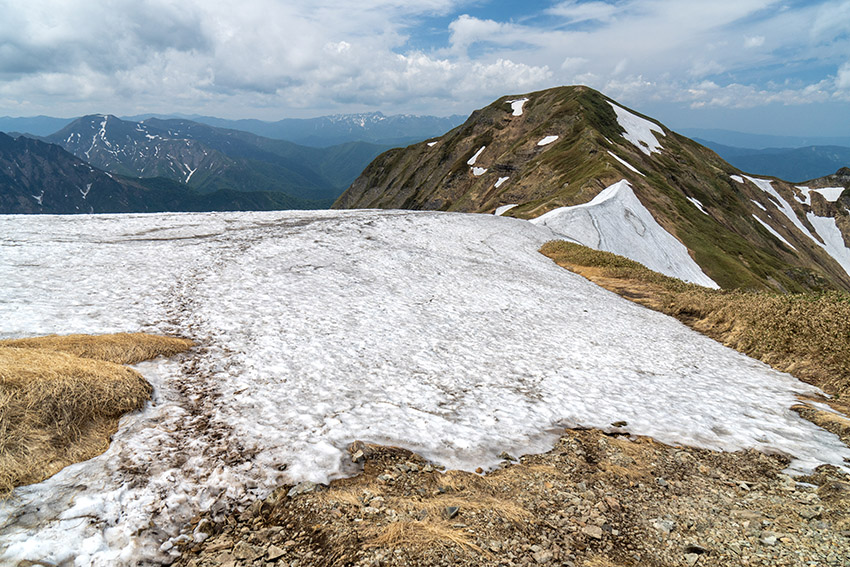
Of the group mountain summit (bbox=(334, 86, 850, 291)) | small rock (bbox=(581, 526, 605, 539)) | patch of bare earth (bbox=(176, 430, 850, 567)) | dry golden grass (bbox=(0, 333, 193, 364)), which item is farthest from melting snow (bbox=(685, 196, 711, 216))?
dry golden grass (bbox=(0, 333, 193, 364))

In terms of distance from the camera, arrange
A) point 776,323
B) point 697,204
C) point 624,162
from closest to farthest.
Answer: point 776,323
point 624,162
point 697,204

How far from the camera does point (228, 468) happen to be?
7.40 metres

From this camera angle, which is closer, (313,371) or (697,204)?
(313,371)

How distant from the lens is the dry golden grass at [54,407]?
256 inches

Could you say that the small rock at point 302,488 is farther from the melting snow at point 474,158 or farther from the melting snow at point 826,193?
the melting snow at point 826,193

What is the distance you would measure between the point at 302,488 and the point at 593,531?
4.92 meters

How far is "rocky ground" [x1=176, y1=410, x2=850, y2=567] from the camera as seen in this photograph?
19.6ft

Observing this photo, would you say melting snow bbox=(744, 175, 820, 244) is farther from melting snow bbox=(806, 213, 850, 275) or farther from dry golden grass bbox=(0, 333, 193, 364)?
dry golden grass bbox=(0, 333, 193, 364)

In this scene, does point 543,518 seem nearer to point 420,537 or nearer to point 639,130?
point 420,537

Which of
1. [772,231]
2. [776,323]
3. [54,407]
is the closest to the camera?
[54,407]

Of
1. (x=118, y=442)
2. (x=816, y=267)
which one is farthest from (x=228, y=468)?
(x=816, y=267)

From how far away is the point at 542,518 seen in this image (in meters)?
6.93

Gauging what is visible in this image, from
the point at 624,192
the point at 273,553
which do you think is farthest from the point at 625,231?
the point at 273,553

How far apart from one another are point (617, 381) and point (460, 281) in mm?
11136
